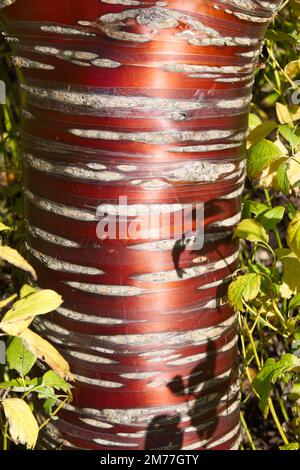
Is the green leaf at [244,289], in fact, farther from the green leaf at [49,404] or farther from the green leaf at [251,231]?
the green leaf at [49,404]

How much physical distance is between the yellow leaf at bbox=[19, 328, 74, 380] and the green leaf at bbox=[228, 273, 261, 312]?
269 mm

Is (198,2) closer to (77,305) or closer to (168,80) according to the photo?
(168,80)

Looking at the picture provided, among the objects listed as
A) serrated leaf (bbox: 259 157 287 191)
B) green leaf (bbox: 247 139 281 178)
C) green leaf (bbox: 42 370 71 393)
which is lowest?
green leaf (bbox: 42 370 71 393)

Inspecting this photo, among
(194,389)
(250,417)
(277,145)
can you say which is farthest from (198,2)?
(250,417)

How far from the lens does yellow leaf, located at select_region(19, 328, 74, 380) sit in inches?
38.6

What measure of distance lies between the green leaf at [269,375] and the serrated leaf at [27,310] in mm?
330

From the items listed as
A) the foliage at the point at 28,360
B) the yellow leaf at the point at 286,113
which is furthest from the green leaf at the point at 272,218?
the foliage at the point at 28,360

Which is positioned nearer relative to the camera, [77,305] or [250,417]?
[77,305]

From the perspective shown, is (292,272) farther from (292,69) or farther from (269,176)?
(292,69)

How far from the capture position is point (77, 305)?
1.12 m

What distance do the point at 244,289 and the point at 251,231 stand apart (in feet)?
0.33

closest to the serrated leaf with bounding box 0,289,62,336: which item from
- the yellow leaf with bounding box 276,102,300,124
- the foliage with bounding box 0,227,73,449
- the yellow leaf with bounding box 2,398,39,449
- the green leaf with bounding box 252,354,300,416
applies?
the foliage with bounding box 0,227,73,449

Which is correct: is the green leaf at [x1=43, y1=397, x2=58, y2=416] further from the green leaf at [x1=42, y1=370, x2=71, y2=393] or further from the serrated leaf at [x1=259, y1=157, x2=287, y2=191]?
the serrated leaf at [x1=259, y1=157, x2=287, y2=191]

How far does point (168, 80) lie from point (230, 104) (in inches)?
4.9
